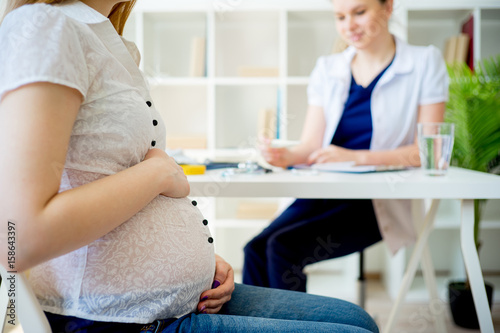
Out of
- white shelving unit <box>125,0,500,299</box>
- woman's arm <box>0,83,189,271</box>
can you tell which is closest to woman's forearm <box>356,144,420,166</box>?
woman's arm <box>0,83,189,271</box>

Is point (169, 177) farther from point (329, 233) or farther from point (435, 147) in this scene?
point (329, 233)

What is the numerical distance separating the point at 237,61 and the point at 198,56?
1.17ft

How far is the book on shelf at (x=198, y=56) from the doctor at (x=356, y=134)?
114 centimetres

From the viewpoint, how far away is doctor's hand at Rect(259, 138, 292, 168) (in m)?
1.36

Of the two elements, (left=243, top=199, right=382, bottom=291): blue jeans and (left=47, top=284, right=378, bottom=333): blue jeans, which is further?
(left=243, top=199, right=382, bottom=291): blue jeans

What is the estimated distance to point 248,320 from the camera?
644 mm

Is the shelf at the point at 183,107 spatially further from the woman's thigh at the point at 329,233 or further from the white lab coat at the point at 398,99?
the woman's thigh at the point at 329,233

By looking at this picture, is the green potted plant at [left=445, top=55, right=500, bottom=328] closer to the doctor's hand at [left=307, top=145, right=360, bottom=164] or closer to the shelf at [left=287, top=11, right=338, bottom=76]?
the shelf at [left=287, top=11, right=338, bottom=76]

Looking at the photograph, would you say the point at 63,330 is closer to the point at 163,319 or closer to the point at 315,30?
the point at 163,319

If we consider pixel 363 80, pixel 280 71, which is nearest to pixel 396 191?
pixel 363 80

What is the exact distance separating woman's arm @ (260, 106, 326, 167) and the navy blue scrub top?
8 centimetres

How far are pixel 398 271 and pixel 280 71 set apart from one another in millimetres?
1312

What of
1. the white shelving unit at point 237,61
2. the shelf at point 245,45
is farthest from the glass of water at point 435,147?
the shelf at point 245,45

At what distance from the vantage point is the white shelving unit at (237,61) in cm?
270
